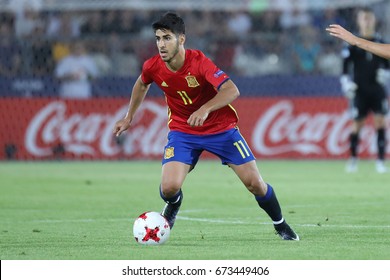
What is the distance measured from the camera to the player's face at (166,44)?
8.66m

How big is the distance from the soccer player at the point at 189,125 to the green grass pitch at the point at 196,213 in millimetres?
418

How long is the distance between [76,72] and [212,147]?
12.3 meters

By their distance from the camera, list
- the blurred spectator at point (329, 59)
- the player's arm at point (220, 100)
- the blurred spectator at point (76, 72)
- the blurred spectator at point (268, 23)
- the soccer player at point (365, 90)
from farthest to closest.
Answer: the blurred spectator at point (268, 23)
the blurred spectator at point (329, 59)
the blurred spectator at point (76, 72)
the soccer player at point (365, 90)
the player's arm at point (220, 100)

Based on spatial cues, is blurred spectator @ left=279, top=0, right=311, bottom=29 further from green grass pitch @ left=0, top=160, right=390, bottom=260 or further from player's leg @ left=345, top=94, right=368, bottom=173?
player's leg @ left=345, top=94, right=368, bottom=173

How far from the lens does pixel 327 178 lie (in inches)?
647

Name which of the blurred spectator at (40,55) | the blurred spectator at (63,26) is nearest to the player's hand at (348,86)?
the blurred spectator at (63,26)

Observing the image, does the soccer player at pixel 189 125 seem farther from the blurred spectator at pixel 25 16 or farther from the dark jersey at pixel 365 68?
the blurred spectator at pixel 25 16

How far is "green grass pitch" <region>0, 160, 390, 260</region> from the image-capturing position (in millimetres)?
7914

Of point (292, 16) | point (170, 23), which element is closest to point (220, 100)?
point (170, 23)

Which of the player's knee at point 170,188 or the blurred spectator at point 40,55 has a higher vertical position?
the player's knee at point 170,188

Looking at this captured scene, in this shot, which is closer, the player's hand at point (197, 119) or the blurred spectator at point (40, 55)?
the player's hand at point (197, 119)

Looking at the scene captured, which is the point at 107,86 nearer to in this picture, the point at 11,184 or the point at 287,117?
the point at 287,117

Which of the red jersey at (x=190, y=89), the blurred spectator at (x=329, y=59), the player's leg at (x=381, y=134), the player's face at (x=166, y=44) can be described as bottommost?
the player's leg at (x=381, y=134)

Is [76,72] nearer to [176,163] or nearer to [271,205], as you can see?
[176,163]
